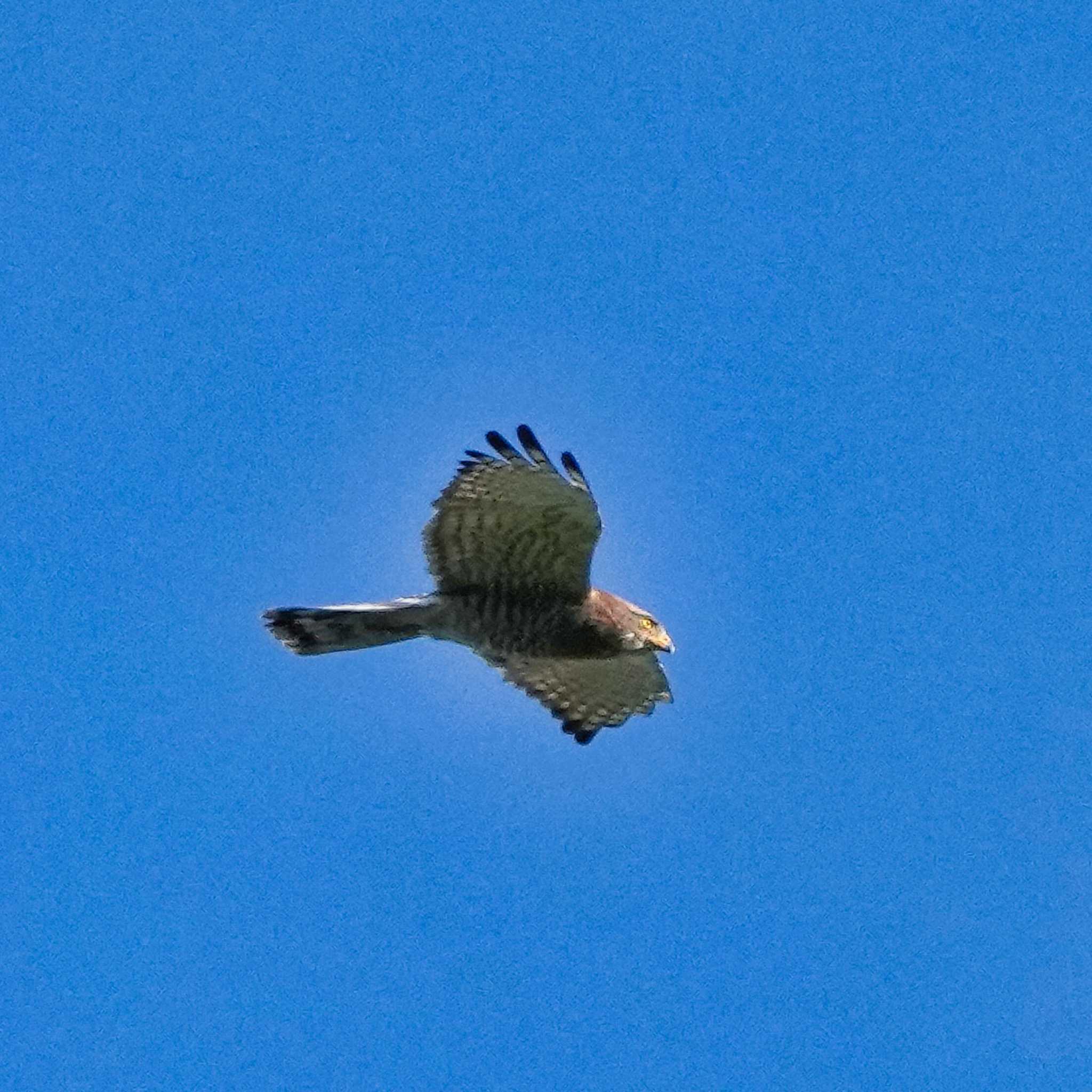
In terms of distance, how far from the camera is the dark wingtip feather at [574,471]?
1228 centimetres

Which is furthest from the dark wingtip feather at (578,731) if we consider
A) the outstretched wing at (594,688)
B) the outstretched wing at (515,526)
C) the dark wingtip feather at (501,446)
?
→ the dark wingtip feather at (501,446)

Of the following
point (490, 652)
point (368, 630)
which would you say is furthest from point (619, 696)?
point (368, 630)

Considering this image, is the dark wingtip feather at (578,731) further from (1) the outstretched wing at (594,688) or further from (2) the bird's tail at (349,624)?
(2) the bird's tail at (349,624)

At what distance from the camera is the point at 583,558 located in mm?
12961

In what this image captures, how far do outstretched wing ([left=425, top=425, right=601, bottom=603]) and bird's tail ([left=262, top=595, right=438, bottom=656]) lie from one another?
241mm

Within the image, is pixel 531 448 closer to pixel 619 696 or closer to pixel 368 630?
pixel 368 630

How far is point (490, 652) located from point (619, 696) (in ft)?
4.07

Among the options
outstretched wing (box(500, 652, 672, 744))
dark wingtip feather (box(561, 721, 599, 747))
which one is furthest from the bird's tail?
dark wingtip feather (box(561, 721, 599, 747))

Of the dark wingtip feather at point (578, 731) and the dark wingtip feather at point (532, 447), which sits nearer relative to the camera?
the dark wingtip feather at point (532, 447)

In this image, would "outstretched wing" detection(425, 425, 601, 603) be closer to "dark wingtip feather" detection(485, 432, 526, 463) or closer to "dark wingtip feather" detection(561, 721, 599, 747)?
"dark wingtip feather" detection(485, 432, 526, 463)

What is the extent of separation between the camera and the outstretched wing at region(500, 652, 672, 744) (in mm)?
13938

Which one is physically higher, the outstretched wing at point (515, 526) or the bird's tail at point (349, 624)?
the outstretched wing at point (515, 526)

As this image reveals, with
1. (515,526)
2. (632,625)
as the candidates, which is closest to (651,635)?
(632,625)

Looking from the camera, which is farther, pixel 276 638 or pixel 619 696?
pixel 619 696
